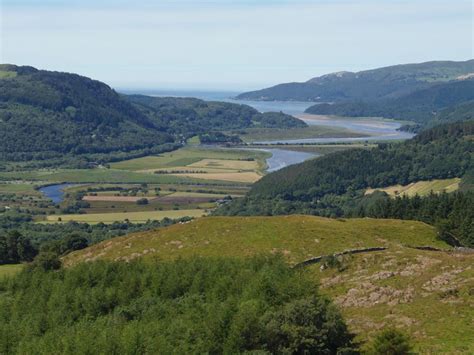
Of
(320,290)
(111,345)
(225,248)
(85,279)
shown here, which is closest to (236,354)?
(111,345)

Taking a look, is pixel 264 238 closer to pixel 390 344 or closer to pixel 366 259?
pixel 366 259

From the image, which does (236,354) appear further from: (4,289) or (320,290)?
(4,289)

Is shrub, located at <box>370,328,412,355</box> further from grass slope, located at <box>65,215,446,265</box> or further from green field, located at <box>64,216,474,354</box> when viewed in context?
grass slope, located at <box>65,215,446,265</box>

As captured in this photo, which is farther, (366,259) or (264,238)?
(264,238)

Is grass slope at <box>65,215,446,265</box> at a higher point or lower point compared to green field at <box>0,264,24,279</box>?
higher

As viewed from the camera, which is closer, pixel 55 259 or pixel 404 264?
pixel 404 264

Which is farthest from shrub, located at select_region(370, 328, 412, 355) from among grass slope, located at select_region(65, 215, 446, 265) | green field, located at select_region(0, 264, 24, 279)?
green field, located at select_region(0, 264, 24, 279)

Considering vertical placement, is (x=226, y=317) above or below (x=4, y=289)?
above

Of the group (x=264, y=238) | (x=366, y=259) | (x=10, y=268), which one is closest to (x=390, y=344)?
(x=366, y=259)
